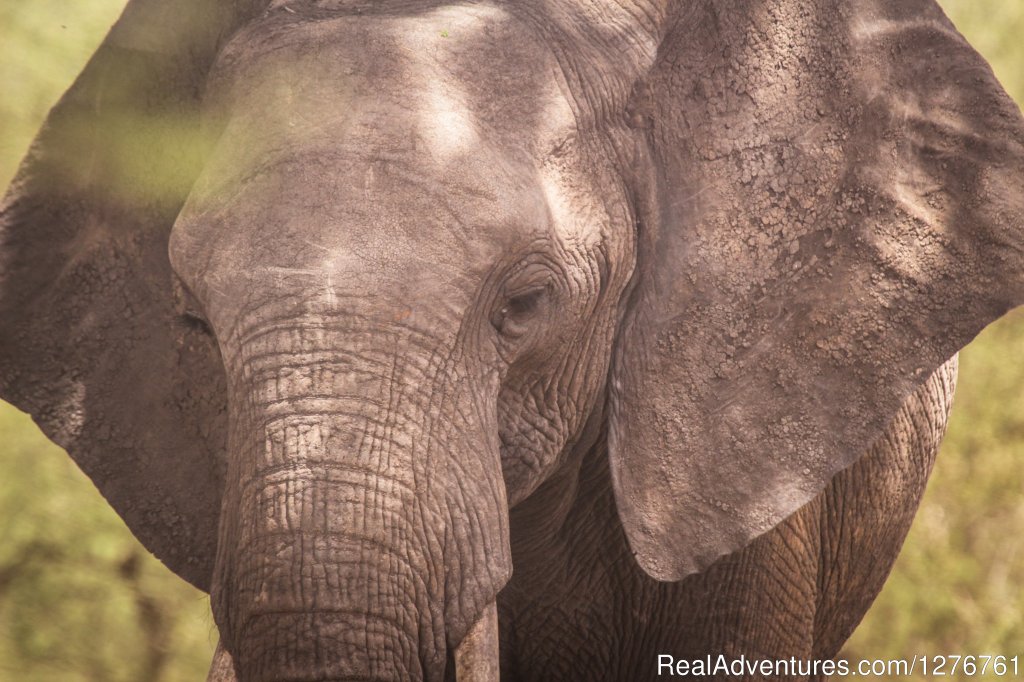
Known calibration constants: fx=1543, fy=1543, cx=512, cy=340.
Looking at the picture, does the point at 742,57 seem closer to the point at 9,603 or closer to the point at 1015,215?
the point at 1015,215

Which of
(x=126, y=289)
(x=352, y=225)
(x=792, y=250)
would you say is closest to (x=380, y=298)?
(x=352, y=225)

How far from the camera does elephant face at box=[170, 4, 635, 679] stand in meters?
1.93

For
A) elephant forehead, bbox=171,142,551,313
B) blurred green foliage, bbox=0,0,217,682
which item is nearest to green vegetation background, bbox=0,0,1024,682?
blurred green foliage, bbox=0,0,217,682

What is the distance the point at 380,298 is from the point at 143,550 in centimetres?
354

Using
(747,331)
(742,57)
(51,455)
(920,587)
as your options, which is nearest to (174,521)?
(747,331)

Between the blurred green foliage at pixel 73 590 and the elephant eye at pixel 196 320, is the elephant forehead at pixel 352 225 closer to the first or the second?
the elephant eye at pixel 196 320

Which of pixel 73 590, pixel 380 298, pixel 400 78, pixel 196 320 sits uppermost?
pixel 400 78

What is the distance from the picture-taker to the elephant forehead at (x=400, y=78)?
6.95ft

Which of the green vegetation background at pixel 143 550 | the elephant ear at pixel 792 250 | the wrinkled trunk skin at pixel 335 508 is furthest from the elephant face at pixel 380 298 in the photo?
the green vegetation background at pixel 143 550

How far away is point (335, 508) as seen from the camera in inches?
75.2

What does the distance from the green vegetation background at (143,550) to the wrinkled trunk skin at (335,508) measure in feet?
4.71

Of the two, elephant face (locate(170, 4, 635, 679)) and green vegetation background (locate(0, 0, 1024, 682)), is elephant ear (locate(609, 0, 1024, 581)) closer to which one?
elephant face (locate(170, 4, 635, 679))

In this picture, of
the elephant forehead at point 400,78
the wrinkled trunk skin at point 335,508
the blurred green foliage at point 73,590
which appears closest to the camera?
the wrinkled trunk skin at point 335,508

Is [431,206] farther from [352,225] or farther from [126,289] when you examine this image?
[126,289]
